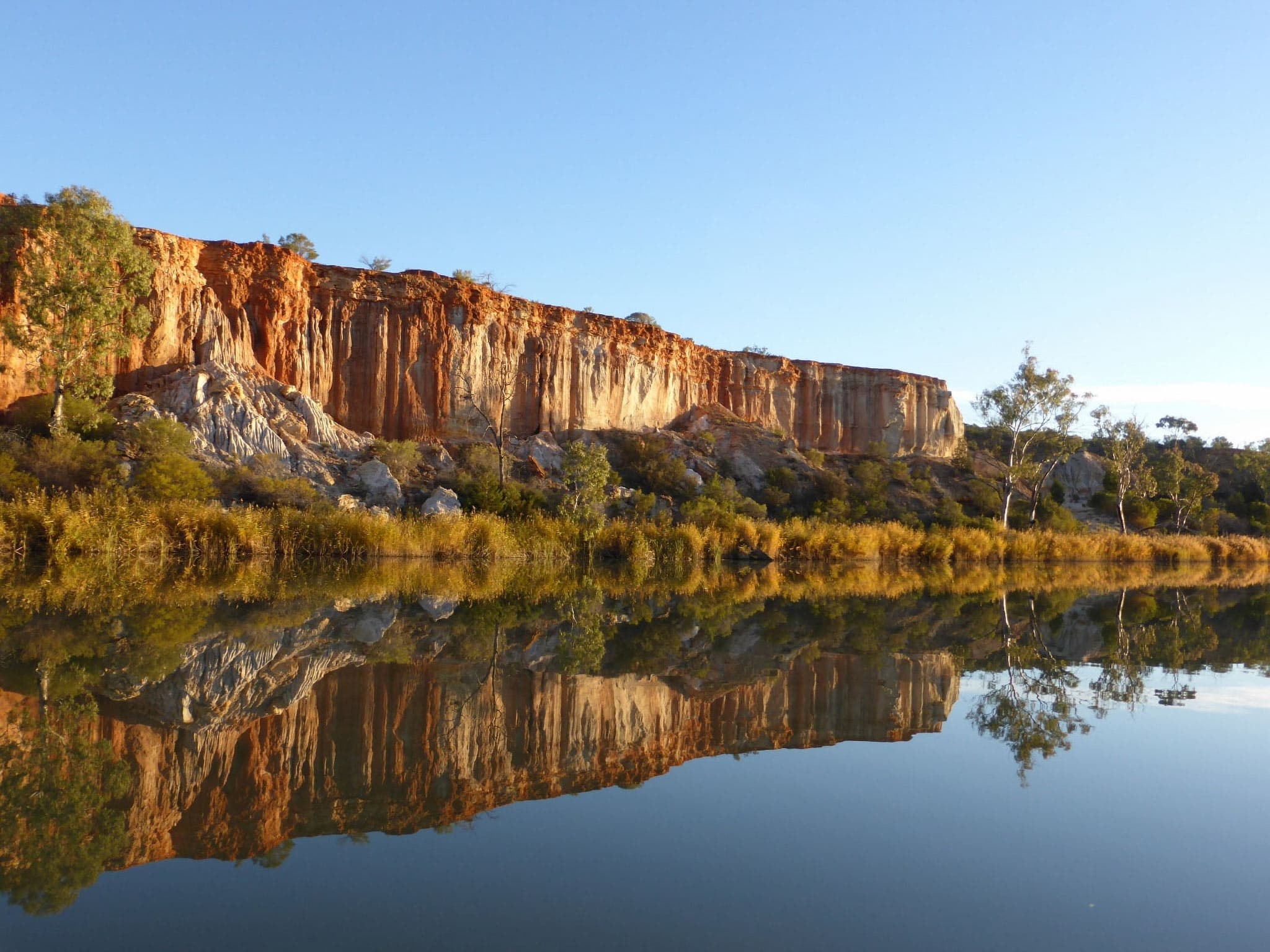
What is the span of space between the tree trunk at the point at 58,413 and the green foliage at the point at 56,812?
28066 millimetres

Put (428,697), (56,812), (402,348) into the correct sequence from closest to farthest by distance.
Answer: (56,812) → (428,697) → (402,348)

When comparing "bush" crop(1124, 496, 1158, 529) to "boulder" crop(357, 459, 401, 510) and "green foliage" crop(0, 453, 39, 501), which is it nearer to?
"boulder" crop(357, 459, 401, 510)

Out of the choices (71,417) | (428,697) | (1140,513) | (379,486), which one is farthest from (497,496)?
(1140,513)

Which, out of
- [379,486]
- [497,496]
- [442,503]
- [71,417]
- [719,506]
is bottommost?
[442,503]

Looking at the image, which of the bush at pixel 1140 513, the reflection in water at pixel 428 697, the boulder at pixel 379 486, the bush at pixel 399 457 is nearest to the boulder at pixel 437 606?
the reflection in water at pixel 428 697

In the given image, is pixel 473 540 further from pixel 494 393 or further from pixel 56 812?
pixel 494 393

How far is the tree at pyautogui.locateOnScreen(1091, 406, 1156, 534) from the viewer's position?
52312 millimetres

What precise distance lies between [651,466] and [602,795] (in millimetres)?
43600

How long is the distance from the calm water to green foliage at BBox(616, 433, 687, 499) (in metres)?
36.5

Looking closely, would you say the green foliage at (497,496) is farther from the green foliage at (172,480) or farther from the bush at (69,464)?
the bush at (69,464)

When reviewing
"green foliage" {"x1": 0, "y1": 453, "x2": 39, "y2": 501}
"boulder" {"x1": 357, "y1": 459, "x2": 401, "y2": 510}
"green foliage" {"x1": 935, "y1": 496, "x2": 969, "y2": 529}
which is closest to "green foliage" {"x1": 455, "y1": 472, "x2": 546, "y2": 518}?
"boulder" {"x1": 357, "y1": 459, "x2": 401, "y2": 510}

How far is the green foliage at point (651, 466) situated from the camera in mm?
47750

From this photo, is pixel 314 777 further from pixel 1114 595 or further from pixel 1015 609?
pixel 1114 595

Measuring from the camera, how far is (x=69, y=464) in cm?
2820
